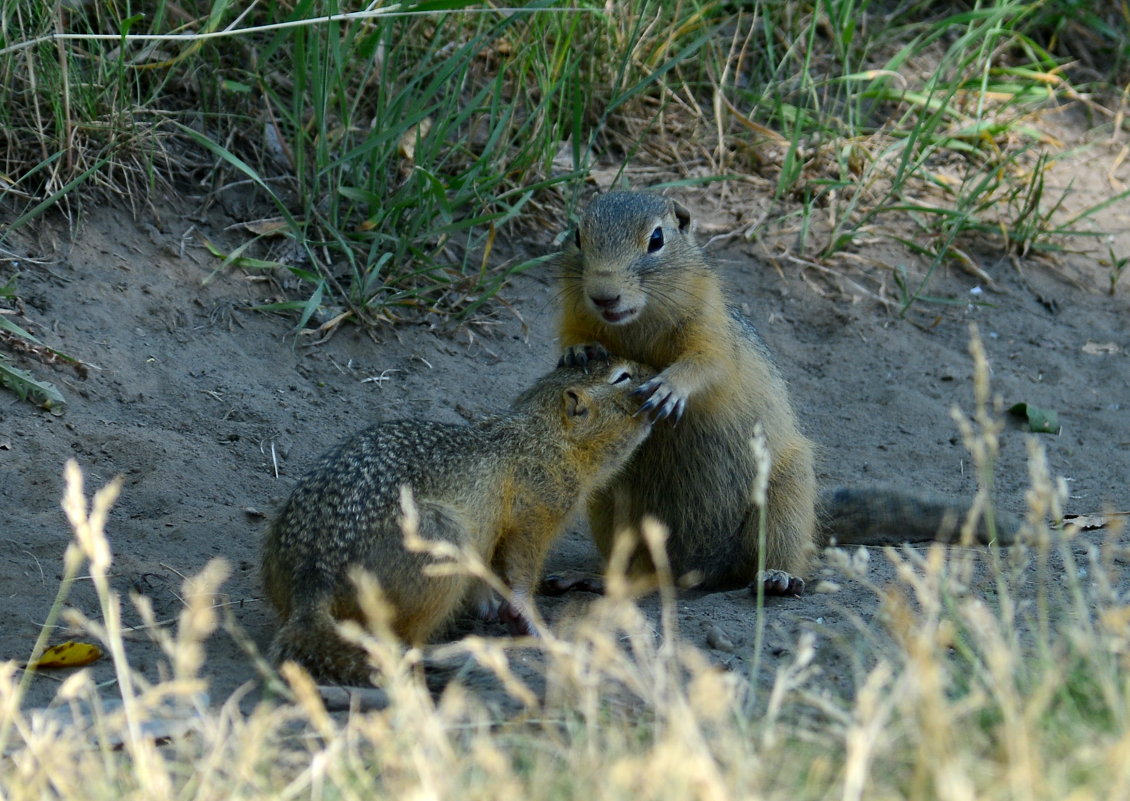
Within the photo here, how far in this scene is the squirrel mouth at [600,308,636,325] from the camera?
4918 millimetres

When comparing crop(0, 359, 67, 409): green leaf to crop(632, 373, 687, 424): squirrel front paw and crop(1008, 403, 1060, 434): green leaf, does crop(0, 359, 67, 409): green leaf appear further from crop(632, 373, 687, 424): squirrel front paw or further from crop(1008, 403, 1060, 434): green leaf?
crop(1008, 403, 1060, 434): green leaf

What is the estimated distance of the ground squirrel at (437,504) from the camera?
404cm

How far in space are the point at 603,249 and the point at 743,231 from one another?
9.75ft

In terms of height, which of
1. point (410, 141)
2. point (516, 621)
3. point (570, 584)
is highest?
point (410, 141)

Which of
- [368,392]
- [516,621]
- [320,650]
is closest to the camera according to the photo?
[320,650]

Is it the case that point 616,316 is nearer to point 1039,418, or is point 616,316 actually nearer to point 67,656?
point 67,656

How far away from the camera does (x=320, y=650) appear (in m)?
3.81

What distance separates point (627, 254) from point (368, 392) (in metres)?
1.89

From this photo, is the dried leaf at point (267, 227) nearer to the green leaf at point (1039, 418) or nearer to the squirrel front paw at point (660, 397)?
the squirrel front paw at point (660, 397)

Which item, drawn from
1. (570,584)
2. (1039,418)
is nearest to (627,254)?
(570,584)

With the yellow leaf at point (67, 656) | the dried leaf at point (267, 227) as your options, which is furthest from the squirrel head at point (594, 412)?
the dried leaf at point (267, 227)

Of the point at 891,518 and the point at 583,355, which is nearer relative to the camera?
the point at 583,355

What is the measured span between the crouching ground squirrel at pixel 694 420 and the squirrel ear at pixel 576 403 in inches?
11.8

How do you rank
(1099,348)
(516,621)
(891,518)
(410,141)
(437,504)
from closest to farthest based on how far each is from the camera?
(437,504), (516,621), (891,518), (410,141), (1099,348)
